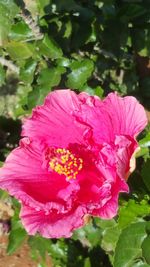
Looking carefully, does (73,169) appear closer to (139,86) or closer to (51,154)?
(51,154)

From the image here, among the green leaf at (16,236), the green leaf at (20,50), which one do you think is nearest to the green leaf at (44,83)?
the green leaf at (20,50)

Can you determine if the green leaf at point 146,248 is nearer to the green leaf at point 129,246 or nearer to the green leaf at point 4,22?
the green leaf at point 129,246

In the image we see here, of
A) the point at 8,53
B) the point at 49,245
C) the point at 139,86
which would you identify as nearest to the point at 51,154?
the point at 8,53

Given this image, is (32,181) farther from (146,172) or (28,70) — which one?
(28,70)

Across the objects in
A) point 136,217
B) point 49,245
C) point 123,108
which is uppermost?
point 123,108

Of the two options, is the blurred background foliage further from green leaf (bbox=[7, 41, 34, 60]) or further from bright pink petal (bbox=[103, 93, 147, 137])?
bright pink petal (bbox=[103, 93, 147, 137])

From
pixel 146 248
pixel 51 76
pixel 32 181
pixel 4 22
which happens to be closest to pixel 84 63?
pixel 51 76

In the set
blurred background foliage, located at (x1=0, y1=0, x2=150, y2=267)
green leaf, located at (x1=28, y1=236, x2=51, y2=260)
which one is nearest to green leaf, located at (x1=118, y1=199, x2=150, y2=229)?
blurred background foliage, located at (x1=0, y1=0, x2=150, y2=267)
